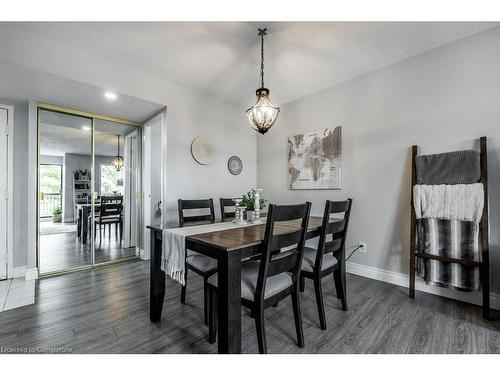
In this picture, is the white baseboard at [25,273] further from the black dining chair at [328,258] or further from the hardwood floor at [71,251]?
the black dining chair at [328,258]

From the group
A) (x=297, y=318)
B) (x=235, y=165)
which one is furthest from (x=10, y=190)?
(x=297, y=318)

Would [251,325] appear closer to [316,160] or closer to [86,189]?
[316,160]

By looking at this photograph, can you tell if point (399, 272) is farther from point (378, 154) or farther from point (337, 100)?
point (337, 100)

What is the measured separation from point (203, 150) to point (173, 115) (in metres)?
0.62

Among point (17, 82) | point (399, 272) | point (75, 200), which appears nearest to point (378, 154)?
point (399, 272)

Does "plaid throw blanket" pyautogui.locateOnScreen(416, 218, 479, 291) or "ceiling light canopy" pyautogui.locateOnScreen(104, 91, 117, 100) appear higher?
"ceiling light canopy" pyautogui.locateOnScreen(104, 91, 117, 100)

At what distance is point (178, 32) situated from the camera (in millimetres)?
2014

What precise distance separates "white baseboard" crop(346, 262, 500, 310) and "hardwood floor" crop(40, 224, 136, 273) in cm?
327

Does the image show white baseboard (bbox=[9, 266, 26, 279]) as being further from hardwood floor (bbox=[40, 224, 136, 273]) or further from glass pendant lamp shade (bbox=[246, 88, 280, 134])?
glass pendant lamp shade (bbox=[246, 88, 280, 134])

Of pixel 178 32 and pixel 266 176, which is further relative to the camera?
pixel 266 176

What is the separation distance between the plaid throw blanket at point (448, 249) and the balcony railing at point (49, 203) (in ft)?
14.4

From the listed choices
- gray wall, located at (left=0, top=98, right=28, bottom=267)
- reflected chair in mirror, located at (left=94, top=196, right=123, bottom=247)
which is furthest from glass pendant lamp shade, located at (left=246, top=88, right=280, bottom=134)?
gray wall, located at (left=0, top=98, right=28, bottom=267)

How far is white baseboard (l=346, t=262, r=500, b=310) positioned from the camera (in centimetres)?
201
